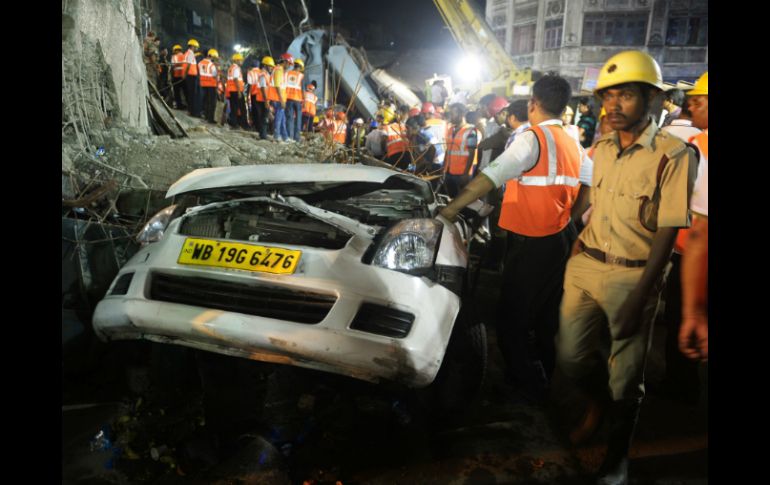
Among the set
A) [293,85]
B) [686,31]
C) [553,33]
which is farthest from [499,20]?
[293,85]

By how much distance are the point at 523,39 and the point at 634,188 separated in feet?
102

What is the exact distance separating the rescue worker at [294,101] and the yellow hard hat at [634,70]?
9.33m

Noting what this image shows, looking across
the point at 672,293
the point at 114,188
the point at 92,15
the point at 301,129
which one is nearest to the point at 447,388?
the point at 672,293

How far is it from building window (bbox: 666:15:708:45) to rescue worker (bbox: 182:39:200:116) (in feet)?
90.3

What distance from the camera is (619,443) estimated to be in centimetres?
187

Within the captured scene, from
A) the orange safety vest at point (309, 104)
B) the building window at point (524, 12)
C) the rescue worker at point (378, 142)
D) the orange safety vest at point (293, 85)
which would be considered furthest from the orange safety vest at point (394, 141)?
the building window at point (524, 12)

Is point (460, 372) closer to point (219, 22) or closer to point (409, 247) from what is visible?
point (409, 247)

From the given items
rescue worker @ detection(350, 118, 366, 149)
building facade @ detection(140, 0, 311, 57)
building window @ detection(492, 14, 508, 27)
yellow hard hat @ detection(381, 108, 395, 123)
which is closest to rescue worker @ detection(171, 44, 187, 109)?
rescue worker @ detection(350, 118, 366, 149)

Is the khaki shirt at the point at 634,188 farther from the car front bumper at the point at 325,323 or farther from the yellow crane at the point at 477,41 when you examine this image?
the yellow crane at the point at 477,41

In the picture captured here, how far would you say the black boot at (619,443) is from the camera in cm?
185

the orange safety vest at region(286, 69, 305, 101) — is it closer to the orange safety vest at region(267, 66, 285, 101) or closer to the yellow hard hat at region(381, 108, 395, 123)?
the orange safety vest at region(267, 66, 285, 101)

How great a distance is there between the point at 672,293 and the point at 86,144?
18.9 feet

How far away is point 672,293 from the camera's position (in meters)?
2.61
